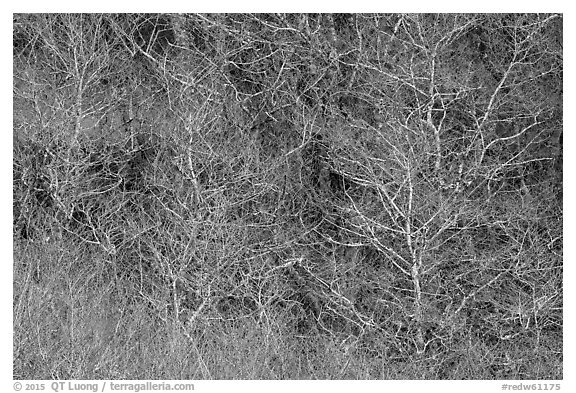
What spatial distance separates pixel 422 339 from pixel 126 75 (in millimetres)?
4251

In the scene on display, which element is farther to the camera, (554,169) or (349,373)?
(554,169)

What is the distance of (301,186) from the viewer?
7555 mm

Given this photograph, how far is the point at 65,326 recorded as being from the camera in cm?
696

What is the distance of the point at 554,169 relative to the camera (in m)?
7.43

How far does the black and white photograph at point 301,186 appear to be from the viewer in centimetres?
725

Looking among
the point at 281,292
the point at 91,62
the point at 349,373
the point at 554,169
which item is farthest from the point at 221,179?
the point at 554,169

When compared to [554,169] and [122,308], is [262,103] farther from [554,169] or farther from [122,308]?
[554,169]

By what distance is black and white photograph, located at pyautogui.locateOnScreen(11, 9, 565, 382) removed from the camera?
725 cm

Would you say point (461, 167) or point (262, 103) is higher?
point (262, 103)

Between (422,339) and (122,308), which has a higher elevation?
(122,308)

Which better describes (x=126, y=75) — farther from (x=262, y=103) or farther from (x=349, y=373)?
(x=349, y=373)

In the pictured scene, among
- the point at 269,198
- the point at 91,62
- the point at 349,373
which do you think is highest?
the point at 91,62

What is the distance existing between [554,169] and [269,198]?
3059 mm

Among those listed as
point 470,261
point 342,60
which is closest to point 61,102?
point 342,60
